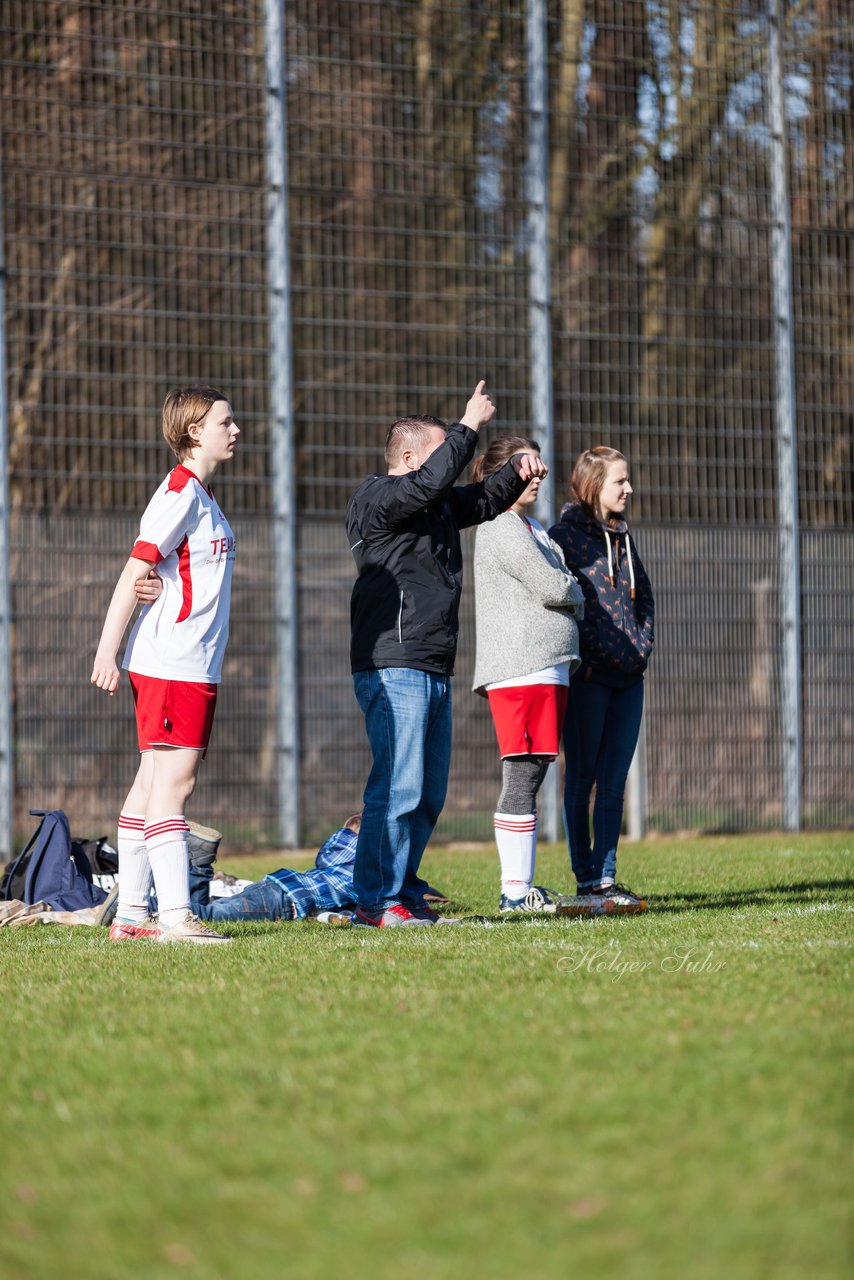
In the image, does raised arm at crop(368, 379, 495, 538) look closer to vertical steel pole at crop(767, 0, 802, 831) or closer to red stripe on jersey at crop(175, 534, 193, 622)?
red stripe on jersey at crop(175, 534, 193, 622)

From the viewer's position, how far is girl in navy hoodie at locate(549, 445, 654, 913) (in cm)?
724

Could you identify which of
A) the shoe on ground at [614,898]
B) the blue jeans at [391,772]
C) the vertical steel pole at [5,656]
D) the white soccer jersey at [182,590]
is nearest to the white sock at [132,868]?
the white soccer jersey at [182,590]

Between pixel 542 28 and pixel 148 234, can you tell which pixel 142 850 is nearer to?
pixel 148 234

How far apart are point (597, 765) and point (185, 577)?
227cm

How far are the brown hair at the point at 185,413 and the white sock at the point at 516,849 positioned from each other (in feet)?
6.37

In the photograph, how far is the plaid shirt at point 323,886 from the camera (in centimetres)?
713

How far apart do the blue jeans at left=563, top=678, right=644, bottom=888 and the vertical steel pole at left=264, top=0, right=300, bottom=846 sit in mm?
5255

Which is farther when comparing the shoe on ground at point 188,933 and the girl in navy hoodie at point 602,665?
the girl in navy hoodie at point 602,665

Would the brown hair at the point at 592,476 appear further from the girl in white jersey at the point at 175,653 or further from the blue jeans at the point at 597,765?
the girl in white jersey at the point at 175,653

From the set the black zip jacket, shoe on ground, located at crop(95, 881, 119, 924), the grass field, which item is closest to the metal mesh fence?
shoe on ground, located at crop(95, 881, 119, 924)

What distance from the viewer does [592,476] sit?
740cm

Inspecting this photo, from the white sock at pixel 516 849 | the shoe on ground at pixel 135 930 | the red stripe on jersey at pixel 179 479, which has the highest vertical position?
the red stripe on jersey at pixel 179 479

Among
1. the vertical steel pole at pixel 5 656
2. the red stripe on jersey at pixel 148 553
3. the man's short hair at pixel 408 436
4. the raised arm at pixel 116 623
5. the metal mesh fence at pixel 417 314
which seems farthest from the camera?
Result: the metal mesh fence at pixel 417 314

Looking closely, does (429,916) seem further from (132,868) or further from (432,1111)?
(432,1111)
